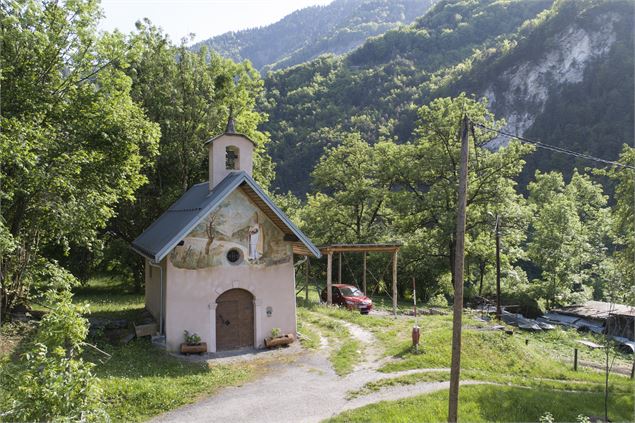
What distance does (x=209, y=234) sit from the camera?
18375mm

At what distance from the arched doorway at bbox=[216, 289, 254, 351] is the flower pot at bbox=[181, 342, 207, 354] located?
0.89 metres

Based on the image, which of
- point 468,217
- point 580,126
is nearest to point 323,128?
point 580,126

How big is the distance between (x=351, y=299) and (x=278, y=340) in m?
9.81

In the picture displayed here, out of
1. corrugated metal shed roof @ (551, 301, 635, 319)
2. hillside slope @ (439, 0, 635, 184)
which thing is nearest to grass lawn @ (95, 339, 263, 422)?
corrugated metal shed roof @ (551, 301, 635, 319)

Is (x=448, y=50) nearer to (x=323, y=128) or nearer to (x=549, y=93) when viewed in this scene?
(x=549, y=93)

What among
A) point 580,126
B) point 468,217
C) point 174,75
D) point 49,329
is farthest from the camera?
point 580,126

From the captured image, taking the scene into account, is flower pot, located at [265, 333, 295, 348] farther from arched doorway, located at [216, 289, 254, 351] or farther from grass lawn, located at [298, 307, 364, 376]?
grass lawn, located at [298, 307, 364, 376]

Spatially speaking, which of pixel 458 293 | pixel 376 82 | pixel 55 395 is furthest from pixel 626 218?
pixel 376 82

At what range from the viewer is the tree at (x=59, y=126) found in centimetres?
1775

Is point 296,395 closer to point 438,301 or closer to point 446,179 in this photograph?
point 446,179

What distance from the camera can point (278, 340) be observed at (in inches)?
751

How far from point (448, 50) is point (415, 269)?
4369 inches

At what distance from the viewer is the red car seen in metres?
27.7

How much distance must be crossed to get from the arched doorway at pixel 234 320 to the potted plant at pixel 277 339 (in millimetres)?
791
